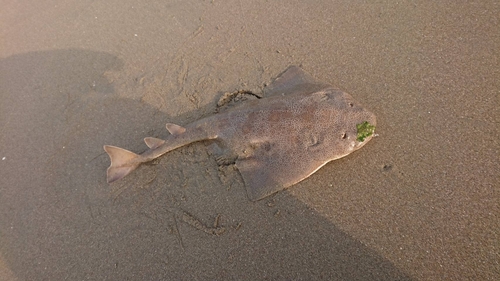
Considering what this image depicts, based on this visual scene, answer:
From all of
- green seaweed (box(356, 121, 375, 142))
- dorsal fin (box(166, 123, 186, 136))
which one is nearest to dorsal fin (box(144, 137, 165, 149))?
dorsal fin (box(166, 123, 186, 136))

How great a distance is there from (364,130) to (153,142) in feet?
9.24

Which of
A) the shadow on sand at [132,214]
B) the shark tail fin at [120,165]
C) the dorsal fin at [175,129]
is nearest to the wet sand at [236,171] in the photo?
the shadow on sand at [132,214]

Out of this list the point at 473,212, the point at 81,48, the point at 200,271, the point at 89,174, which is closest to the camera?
the point at 473,212

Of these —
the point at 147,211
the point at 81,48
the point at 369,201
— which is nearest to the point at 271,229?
the point at 369,201

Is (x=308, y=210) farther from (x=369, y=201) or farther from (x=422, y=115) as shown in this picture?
(x=422, y=115)

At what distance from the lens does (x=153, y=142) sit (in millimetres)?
4137

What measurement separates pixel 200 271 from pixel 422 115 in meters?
3.52

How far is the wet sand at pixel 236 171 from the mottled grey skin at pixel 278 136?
0.67ft

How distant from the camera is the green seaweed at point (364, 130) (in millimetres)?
3734

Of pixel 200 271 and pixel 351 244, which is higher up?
pixel 351 244

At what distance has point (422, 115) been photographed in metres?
4.02

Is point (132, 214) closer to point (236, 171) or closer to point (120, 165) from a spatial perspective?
point (120, 165)

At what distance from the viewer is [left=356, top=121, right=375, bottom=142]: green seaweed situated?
12.3 feet

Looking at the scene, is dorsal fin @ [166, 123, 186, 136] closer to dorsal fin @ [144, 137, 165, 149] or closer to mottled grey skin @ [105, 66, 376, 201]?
mottled grey skin @ [105, 66, 376, 201]
